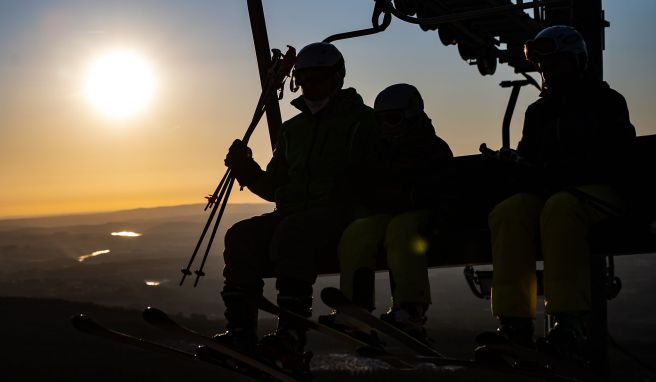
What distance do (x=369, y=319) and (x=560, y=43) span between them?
2.24 metres

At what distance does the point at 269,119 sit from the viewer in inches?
342

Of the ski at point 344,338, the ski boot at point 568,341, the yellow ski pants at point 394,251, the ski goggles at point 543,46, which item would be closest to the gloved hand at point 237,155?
the yellow ski pants at point 394,251

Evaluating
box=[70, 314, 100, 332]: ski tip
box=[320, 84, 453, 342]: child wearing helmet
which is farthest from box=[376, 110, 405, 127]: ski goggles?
box=[70, 314, 100, 332]: ski tip

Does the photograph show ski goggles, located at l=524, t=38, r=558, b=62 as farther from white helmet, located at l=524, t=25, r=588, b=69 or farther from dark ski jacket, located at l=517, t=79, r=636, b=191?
dark ski jacket, located at l=517, t=79, r=636, b=191

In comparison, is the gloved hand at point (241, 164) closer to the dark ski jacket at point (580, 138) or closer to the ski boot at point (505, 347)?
the dark ski jacket at point (580, 138)

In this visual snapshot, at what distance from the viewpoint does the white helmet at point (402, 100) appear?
21.4 ft

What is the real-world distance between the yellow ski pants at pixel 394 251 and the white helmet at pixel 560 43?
1396mm

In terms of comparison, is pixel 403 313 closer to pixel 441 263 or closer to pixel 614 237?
pixel 441 263

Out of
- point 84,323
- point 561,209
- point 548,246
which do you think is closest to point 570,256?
point 548,246

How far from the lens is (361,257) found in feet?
20.0

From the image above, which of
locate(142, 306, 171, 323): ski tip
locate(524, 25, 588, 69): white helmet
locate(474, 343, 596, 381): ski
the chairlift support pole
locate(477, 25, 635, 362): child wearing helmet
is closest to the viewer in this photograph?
locate(474, 343, 596, 381): ski

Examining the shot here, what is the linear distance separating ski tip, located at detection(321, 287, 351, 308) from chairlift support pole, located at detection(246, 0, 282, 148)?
129 inches

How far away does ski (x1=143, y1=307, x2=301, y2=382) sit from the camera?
235 inches

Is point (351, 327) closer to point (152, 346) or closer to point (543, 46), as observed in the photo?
point (152, 346)
